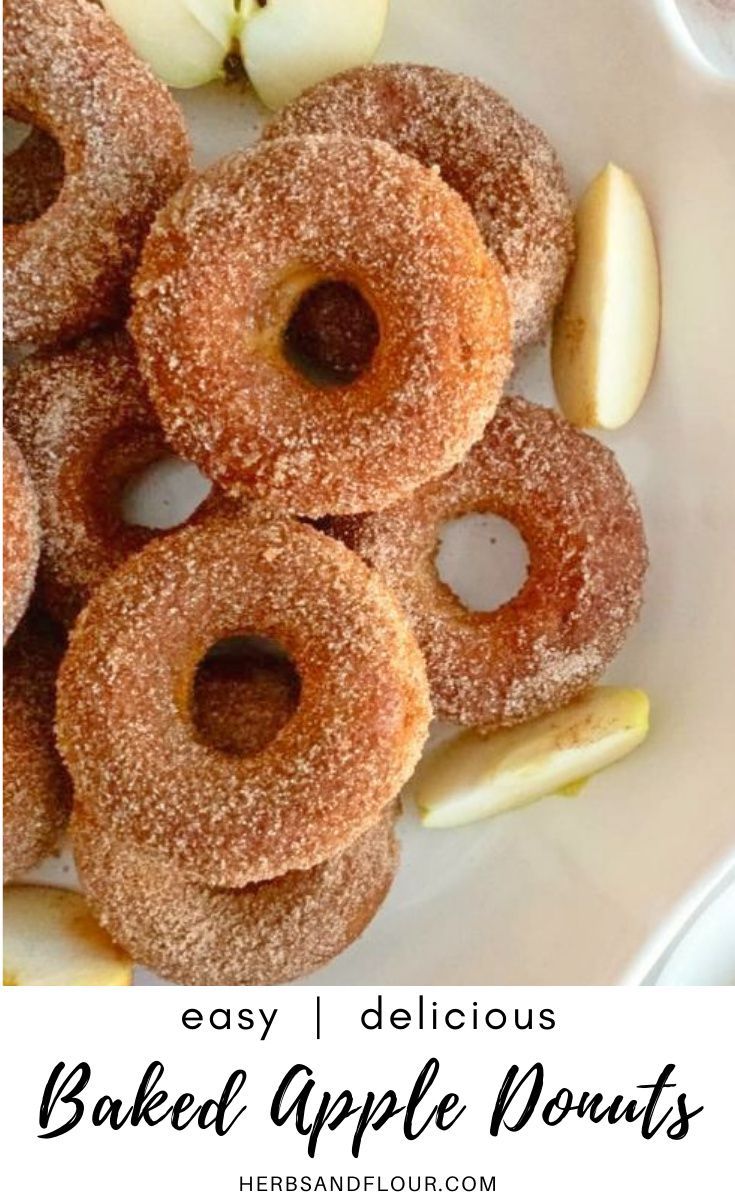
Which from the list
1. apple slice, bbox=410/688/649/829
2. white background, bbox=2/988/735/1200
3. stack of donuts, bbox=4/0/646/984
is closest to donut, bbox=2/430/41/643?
stack of donuts, bbox=4/0/646/984

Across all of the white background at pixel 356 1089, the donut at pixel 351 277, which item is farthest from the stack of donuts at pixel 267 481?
the white background at pixel 356 1089

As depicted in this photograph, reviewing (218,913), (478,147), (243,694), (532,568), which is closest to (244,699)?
(243,694)

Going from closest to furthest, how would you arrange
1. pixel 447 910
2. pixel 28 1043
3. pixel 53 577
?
1. pixel 28 1043
2. pixel 53 577
3. pixel 447 910

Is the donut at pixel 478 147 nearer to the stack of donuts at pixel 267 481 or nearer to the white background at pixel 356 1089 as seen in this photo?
the stack of donuts at pixel 267 481

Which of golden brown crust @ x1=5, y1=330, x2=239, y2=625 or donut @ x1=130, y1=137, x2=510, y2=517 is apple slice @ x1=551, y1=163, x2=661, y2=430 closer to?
donut @ x1=130, y1=137, x2=510, y2=517

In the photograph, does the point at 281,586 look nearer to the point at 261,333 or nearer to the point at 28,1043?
the point at 261,333

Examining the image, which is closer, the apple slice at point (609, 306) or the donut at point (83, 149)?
the donut at point (83, 149)

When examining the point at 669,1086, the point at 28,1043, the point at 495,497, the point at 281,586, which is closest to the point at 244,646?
the point at 281,586
